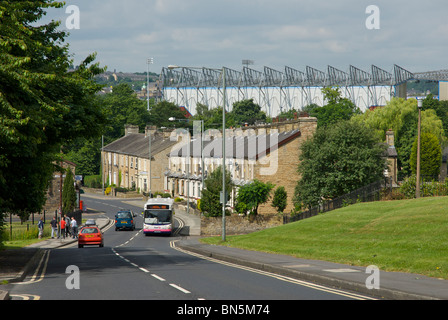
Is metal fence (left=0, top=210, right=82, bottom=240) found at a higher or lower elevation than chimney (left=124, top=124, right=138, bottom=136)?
lower

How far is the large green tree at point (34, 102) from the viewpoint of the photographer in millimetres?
19297

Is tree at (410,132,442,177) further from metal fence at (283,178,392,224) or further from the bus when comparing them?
the bus

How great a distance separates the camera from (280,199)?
200 ft

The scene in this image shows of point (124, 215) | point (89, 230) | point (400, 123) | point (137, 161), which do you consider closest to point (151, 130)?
point (137, 161)

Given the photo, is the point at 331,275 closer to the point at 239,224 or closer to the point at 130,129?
the point at 239,224

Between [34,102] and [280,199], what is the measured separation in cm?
4211

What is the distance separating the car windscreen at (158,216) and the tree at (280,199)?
1085 centimetres

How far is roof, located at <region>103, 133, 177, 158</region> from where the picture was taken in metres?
102

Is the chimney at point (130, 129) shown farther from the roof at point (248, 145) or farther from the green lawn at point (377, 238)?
the green lawn at point (377, 238)

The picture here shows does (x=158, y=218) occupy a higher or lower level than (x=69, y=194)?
lower

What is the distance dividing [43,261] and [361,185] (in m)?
31.6

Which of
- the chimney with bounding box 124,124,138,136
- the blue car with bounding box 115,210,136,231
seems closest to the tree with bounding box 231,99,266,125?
the chimney with bounding box 124,124,138,136

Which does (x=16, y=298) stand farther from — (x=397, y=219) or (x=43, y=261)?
(x=397, y=219)

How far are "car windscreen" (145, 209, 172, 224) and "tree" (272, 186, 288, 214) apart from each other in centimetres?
1085
